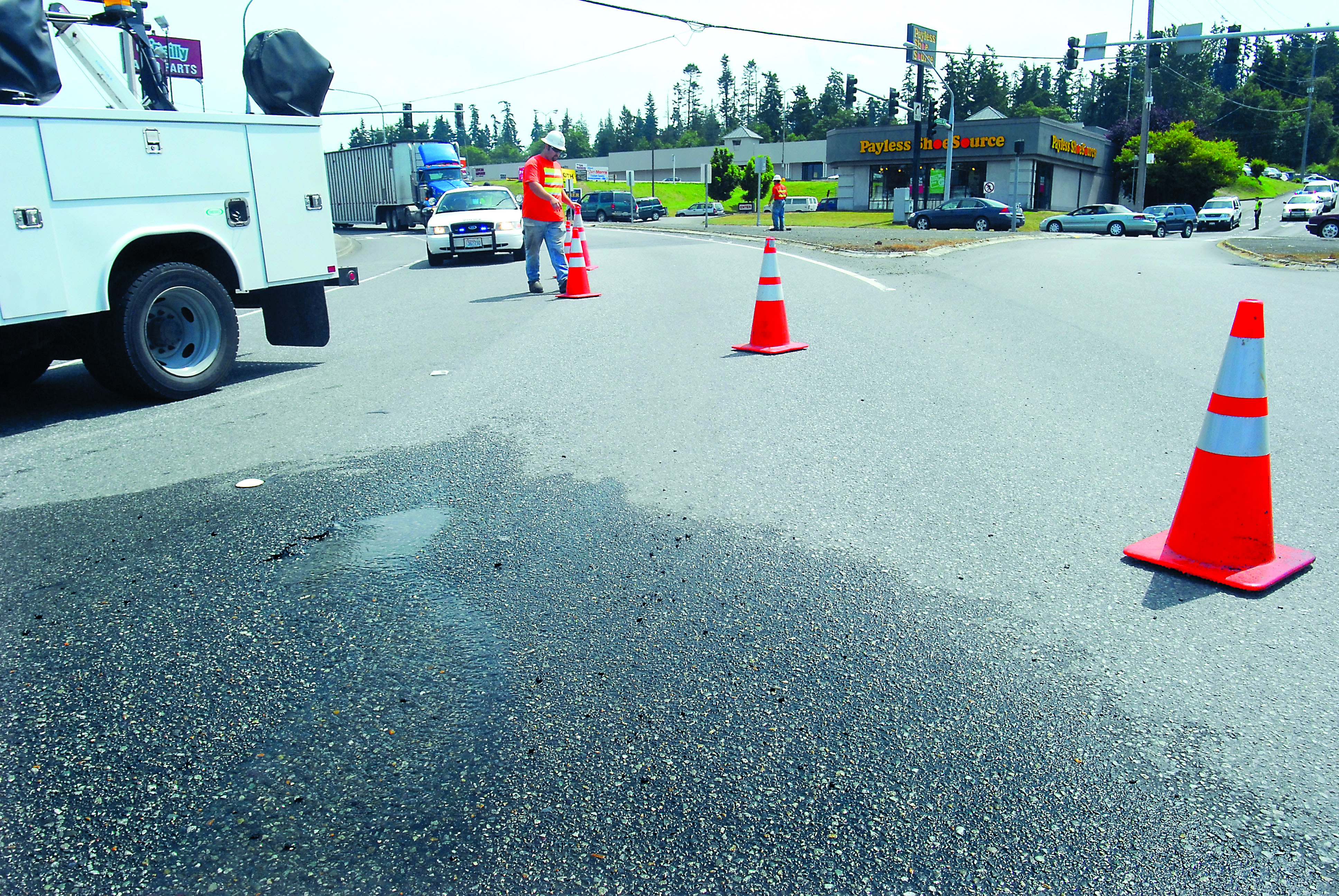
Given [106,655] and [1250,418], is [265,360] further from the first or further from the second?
[1250,418]

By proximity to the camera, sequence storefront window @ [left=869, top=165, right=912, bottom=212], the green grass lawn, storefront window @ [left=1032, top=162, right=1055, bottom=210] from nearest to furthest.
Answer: storefront window @ [left=1032, top=162, right=1055, bottom=210]
storefront window @ [left=869, top=165, right=912, bottom=212]
the green grass lawn

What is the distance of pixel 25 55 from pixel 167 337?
6.79 feet

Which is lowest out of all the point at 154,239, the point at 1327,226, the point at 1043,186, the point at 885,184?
the point at 1327,226

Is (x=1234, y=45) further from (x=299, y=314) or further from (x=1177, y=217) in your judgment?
(x=299, y=314)

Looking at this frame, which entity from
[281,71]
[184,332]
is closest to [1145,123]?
[281,71]

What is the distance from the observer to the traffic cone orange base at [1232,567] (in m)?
3.51

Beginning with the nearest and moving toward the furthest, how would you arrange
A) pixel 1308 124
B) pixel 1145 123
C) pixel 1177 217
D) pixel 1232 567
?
pixel 1232 567
pixel 1177 217
pixel 1145 123
pixel 1308 124

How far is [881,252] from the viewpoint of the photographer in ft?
73.5

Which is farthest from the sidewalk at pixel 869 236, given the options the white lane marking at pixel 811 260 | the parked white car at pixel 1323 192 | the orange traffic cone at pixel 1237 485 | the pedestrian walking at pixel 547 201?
the parked white car at pixel 1323 192

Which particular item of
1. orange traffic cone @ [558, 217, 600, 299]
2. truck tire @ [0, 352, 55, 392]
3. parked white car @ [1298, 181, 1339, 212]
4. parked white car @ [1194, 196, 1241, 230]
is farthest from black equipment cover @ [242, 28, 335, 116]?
parked white car @ [1298, 181, 1339, 212]

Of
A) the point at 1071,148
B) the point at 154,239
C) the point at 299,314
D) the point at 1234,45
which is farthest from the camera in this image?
the point at 1071,148

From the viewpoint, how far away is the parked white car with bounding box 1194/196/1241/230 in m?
50.5

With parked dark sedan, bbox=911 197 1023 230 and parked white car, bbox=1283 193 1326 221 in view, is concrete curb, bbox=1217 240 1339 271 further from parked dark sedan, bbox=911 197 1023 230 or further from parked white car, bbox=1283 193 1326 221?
parked white car, bbox=1283 193 1326 221

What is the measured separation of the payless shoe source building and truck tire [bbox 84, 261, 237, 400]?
55625mm
